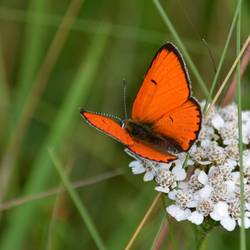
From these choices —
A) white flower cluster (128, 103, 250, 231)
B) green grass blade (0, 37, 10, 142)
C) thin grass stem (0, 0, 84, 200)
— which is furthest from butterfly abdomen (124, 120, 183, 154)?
green grass blade (0, 37, 10, 142)

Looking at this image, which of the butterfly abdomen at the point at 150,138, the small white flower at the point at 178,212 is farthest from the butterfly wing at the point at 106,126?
the small white flower at the point at 178,212

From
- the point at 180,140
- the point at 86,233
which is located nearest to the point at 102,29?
the point at 86,233

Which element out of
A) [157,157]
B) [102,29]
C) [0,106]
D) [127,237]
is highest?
[102,29]

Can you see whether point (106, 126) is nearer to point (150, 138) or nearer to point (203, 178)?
point (150, 138)

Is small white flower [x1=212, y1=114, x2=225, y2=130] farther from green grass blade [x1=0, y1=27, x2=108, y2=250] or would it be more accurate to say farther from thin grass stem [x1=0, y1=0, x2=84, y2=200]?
thin grass stem [x1=0, y1=0, x2=84, y2=200]

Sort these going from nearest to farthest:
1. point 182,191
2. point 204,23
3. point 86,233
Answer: point 182,191, point 86,233, point 204,23

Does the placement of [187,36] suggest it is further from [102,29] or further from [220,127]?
[220,127]

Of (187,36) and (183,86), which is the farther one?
(187,36)

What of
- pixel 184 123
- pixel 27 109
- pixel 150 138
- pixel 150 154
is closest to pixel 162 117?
pixel 150 138
